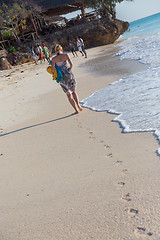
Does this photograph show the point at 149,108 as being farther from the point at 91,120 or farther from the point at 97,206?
the point at 97,206

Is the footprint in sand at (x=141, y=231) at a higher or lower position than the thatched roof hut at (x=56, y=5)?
lower

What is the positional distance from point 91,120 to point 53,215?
2.42m

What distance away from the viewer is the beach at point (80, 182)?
1879mm

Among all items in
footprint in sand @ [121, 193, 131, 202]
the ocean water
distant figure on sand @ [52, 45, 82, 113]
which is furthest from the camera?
distant figure on sand @ [52, 45, 82, 113]

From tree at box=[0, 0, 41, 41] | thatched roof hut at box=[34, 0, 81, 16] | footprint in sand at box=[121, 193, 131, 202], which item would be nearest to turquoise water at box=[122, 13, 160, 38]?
thatched roof hut at box=[34, 0, 81, 16]

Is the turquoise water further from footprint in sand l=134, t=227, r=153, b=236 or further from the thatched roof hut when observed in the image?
footprint in sand l=134, t=227, r=153, b=236

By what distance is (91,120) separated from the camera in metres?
4.37

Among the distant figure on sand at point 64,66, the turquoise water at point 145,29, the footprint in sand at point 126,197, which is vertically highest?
the turquoise water at point 145,29

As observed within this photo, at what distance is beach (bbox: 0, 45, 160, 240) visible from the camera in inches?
74.0

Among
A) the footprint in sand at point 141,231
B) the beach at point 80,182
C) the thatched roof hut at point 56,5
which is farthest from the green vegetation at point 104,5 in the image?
the footprint in sand at point 141,231

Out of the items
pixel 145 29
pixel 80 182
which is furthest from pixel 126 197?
pixel 145 29

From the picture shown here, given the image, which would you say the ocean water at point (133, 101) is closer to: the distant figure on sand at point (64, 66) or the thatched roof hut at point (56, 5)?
the distant figure on sand at point (64, 66)

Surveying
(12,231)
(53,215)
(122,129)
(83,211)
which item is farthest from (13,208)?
(122,129)

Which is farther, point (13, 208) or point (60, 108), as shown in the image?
point (60, 108)
